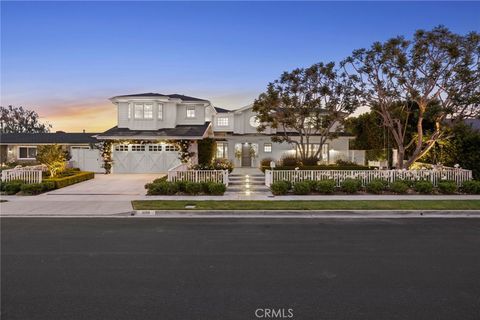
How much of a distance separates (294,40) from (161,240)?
19.7 meters

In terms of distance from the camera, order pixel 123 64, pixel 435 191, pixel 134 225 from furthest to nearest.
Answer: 1. pixel 123 64
2. pixel 435 191
3. pixel 134 225

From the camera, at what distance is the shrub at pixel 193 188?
1565 centimetres

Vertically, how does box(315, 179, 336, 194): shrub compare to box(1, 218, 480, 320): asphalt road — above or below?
above

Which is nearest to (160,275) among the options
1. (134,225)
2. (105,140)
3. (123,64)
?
(134,225)

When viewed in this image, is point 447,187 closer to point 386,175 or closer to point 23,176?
point 386,175

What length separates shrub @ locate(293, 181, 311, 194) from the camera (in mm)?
15758

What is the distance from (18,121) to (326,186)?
7856 centimetres

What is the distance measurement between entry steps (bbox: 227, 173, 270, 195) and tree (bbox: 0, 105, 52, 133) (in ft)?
228

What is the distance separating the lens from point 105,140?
26172 mm

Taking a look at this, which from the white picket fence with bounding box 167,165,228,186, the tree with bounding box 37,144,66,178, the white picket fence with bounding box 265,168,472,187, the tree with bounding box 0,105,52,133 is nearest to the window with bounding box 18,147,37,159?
the tree with bounding box 37,144,66,178

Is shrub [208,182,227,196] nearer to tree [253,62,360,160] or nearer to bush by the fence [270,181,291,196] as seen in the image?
bush by the fence [270,181,291,196]

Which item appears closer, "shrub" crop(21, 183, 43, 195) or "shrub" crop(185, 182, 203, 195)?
"shrub" crop(185, 182, 203, 195)

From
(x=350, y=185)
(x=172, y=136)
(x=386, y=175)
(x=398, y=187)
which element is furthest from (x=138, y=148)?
(x=398, y=187)

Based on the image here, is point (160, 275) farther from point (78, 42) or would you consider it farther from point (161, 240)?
point (78, 42)
